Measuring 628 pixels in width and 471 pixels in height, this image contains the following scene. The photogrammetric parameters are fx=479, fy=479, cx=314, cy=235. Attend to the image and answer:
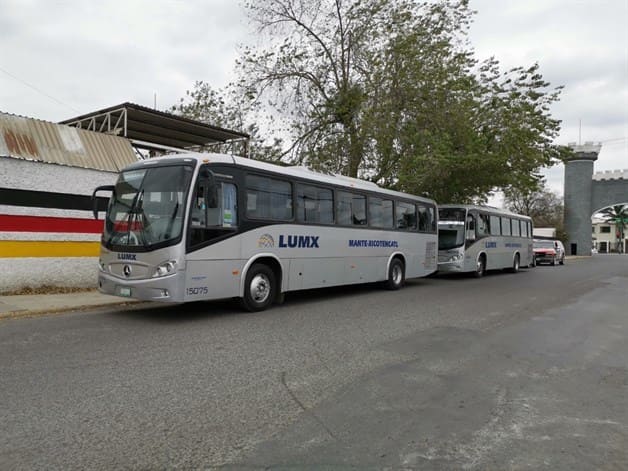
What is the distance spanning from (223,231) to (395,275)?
23.4 feet

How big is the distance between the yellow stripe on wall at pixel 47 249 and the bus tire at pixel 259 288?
562 cm

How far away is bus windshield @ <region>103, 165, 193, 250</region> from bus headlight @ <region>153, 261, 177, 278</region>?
0.38 metres

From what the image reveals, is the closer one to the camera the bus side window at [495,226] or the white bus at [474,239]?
the white bus at [474,239]

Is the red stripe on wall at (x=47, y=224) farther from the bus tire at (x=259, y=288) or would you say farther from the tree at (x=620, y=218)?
the tree at (x=620, y=218)

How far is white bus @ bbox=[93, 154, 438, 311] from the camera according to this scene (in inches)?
322

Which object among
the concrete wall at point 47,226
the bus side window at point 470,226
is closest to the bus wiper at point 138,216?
the concrete wall at point 47,226

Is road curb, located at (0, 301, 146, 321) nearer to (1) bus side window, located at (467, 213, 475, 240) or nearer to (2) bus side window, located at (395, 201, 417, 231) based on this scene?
(2) bus side window, located at (395, 201, 417, 231)

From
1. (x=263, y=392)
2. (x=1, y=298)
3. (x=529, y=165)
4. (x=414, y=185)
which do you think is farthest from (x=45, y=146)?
(x=529, y=165)

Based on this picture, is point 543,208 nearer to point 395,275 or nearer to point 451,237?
point 451,237

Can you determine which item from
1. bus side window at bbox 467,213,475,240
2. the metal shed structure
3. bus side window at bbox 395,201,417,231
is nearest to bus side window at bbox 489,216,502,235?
bus side window at bbox 467,213,475,240

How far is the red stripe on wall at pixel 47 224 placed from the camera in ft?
36.0

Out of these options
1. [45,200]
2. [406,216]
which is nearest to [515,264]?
[406,216]

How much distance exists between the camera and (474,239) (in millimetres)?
19609

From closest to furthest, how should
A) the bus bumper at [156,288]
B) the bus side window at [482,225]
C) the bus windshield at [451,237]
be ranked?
the bus bumper at [156,288] → the bus windshield at [451,237] → the bus side window at [482,225]
